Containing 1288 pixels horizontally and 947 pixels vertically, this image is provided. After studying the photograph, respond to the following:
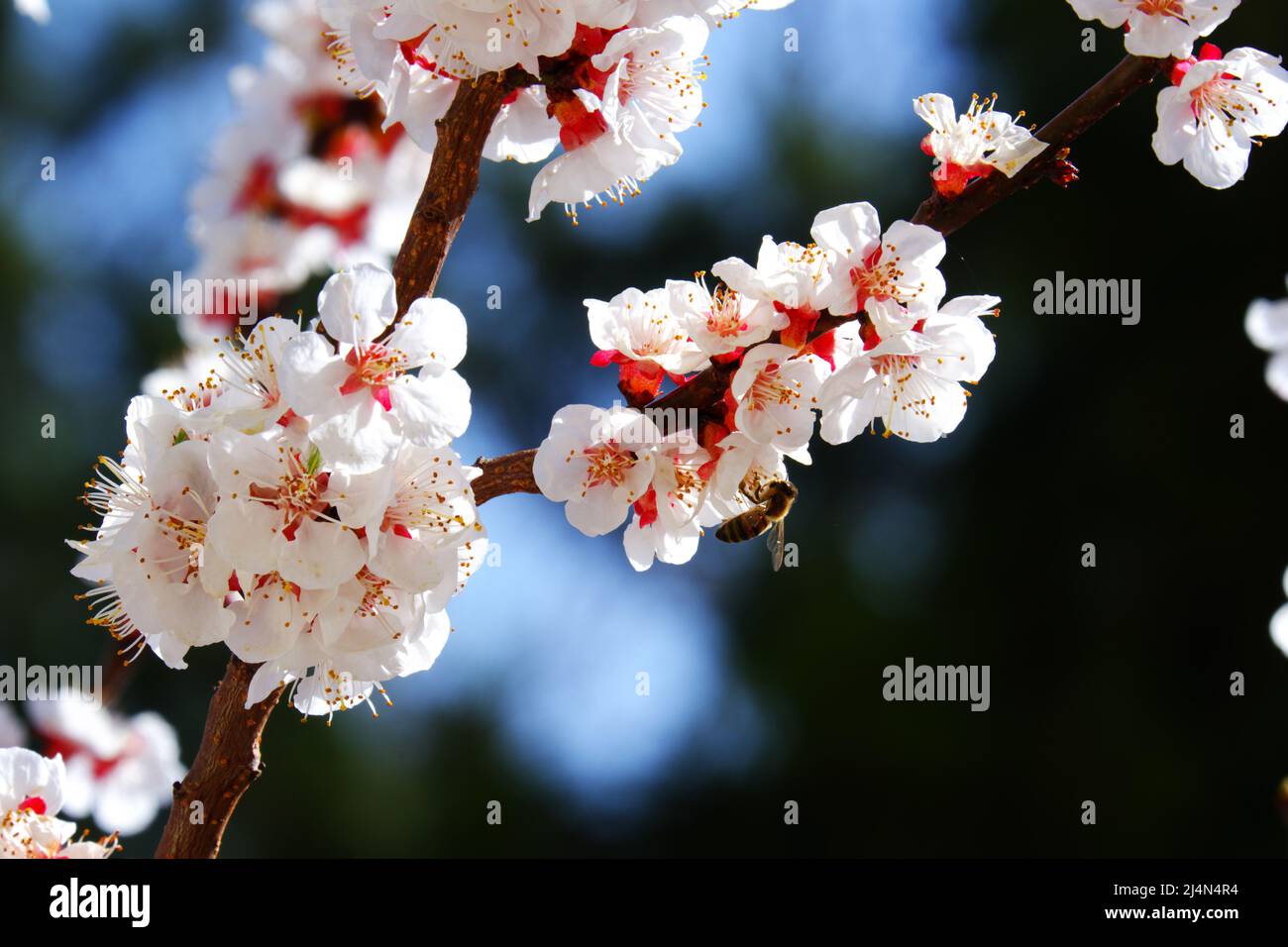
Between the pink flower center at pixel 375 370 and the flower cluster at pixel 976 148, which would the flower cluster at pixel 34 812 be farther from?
the flower cluster at pixel 976 148

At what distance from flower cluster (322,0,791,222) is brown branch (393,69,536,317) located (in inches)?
1.0

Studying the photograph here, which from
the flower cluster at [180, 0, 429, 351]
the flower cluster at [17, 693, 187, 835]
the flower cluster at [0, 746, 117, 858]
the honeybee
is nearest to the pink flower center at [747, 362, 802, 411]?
the honeybee

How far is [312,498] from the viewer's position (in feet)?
3.34

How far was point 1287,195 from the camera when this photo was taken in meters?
7.41

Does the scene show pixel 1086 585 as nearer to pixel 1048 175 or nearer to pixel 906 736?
pixel 906 736

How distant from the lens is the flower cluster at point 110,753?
79.0 inches

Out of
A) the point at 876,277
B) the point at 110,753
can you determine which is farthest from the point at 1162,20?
the point at 110,753

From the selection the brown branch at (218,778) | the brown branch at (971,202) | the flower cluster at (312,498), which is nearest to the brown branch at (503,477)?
the brown branch at (971,202)

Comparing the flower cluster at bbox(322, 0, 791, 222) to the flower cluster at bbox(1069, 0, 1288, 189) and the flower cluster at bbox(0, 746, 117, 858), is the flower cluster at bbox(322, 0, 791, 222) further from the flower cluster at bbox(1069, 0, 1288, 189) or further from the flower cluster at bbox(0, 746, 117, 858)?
the flower cluster at bbox(0, 746, 117, 858)

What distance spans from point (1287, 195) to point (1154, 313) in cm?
94

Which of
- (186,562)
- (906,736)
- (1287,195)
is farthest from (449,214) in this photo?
(1287,195)

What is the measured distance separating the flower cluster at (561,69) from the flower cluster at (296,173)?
730 mm

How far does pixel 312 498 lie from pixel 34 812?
20.7 inches

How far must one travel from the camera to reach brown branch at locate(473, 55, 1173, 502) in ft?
3.88
